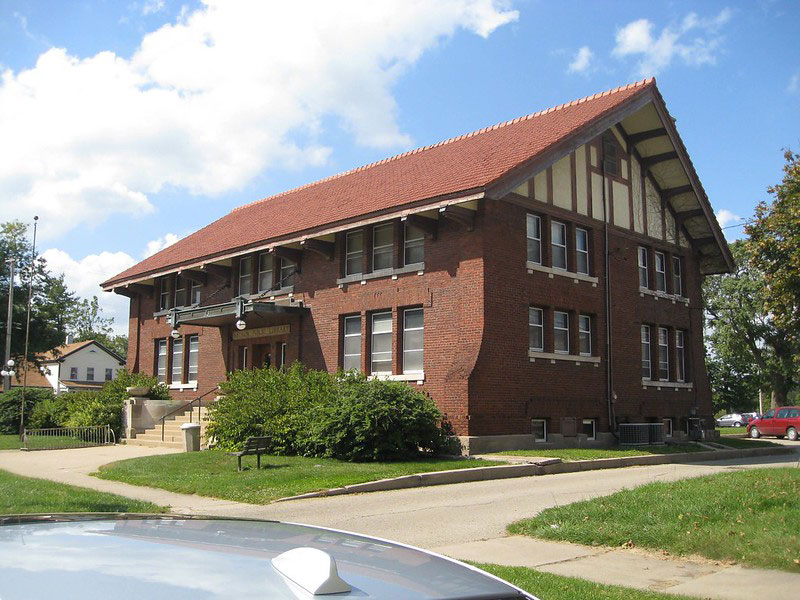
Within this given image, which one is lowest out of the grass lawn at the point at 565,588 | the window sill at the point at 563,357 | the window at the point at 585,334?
the grass lawn at the point at 565,588

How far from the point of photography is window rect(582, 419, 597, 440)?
2367 centimetres

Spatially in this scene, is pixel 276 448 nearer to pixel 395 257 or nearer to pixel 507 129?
pixel 395 257

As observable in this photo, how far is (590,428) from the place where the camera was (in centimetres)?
2391

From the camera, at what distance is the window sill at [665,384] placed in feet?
85.3

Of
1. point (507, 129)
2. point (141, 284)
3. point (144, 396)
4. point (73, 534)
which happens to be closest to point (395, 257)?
point (507, 129)

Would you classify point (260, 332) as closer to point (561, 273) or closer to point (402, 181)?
point (402, 181)

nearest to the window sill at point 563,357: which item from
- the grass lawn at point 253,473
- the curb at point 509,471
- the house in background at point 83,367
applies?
the curb at point 509,471

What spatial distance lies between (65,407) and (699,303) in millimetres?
24392

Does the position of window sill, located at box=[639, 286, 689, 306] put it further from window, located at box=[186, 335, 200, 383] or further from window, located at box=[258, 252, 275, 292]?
window, located at box=[186, 335, 200, 383]

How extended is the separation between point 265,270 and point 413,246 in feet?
23.7

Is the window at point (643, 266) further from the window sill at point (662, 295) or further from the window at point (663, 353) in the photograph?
the window at point (663, 353)

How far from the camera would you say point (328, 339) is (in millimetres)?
24547

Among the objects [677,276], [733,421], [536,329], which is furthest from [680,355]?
[733,421]

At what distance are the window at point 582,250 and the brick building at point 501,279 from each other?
8 cm
